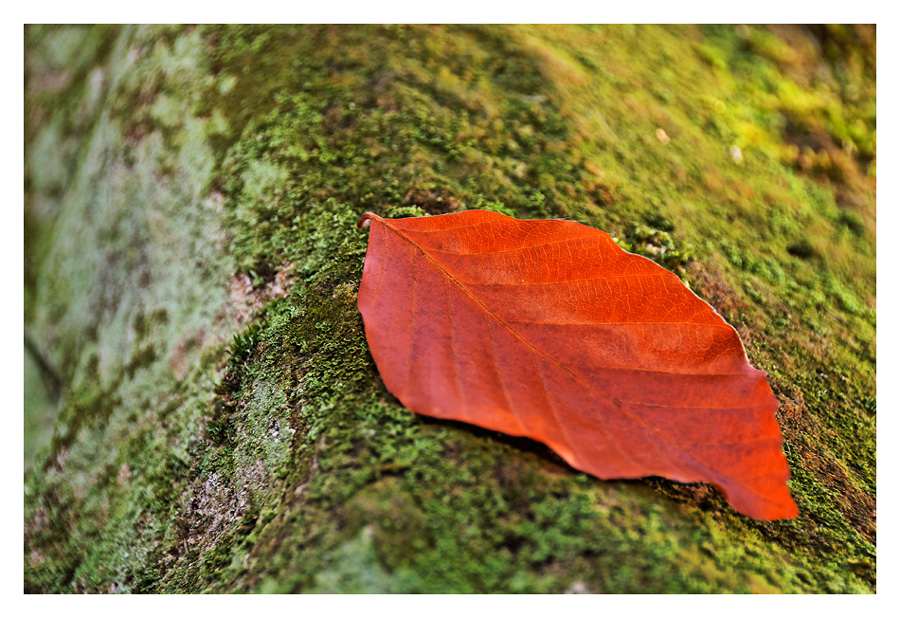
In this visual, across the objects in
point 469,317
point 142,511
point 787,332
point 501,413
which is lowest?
point 142,511

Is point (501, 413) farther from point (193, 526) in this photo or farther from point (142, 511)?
point (142, 511)

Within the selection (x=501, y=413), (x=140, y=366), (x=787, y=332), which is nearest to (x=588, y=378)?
(x=501, y=413)

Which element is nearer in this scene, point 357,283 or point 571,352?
point 571,352
